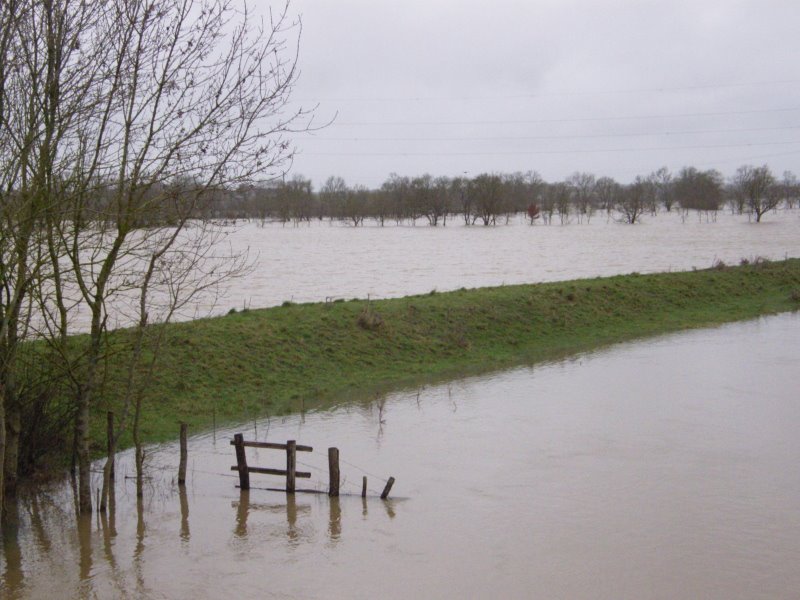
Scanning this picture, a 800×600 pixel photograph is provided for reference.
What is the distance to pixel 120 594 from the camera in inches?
390

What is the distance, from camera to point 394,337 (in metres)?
25.5

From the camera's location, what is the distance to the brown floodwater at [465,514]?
10.4 meters

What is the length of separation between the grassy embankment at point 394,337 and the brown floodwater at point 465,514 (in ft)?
6.35

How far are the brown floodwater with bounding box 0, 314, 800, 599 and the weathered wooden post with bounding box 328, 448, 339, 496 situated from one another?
27 cm

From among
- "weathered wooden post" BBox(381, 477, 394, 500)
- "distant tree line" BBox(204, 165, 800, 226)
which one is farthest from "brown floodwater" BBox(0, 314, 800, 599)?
"distant tree line" BBox(204, 165, 800, 226)

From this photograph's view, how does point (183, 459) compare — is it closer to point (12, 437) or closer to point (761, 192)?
point (12, 437)

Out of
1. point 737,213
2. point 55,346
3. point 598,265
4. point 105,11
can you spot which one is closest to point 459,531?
point 55,346

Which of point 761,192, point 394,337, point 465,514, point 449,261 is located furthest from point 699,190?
point 465,514

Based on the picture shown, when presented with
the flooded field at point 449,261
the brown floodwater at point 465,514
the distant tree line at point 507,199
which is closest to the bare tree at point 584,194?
the distant tree line at point 507,199

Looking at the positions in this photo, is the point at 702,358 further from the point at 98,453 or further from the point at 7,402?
the point at 7,402

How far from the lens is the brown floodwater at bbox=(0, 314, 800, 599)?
1041cm

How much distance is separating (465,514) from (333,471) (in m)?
2.22

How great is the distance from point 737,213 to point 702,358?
4738 inches

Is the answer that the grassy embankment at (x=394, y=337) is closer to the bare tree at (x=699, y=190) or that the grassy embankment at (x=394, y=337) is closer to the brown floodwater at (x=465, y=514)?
the brown floodwater at (x=465, y=514)
